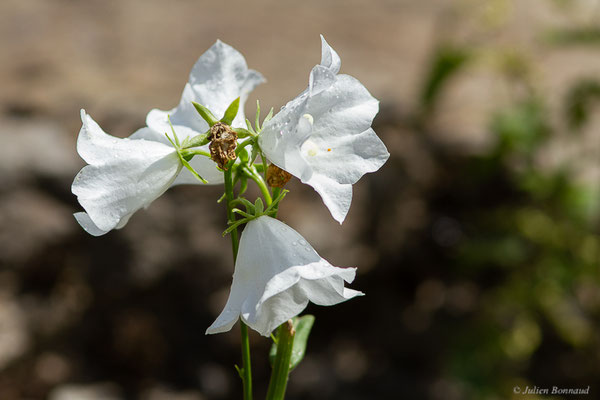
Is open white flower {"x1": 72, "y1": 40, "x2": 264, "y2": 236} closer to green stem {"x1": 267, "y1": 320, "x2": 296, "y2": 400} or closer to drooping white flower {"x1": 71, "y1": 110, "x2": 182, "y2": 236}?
drooping white flower {"x1": 71, "y1": 110, "x2": 182, "y2": 236}

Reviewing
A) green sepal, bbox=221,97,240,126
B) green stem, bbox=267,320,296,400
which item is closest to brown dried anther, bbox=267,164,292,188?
green sepal, bbox=221,97,240,126

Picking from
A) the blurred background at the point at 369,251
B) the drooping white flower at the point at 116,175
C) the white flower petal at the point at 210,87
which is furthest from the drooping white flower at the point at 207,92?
the blurred background at the point at 369,251

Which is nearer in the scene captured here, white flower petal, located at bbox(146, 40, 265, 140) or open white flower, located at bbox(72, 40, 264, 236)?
open white flower, located at bbox(72, 40, 264, 236)

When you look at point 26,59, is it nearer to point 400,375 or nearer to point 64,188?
point 64,188

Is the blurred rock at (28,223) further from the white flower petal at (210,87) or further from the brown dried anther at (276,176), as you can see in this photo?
the brown dried anther at (276,176)

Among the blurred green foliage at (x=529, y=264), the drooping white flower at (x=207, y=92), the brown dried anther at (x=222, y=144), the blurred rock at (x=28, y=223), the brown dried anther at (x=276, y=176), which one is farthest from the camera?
the blurred rock at (x=28, y=223)

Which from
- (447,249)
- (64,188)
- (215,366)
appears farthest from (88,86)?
(447,249)
